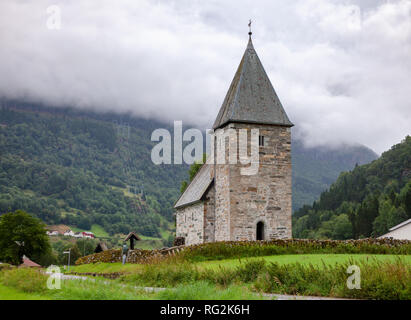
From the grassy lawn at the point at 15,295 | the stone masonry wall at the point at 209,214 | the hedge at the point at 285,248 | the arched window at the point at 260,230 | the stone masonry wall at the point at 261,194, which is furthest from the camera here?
the stone masonry wall at the point at 209,214

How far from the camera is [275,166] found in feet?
101

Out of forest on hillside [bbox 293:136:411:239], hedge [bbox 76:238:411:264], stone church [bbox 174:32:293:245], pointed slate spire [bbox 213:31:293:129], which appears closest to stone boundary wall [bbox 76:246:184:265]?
hedge [bbox 76:238:411:264]

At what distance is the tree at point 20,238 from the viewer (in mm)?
58719

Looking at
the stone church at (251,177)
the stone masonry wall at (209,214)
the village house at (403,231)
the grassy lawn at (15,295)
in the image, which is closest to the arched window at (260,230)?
the stone church at (251,177)

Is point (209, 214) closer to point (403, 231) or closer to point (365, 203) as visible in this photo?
point (403, 231)

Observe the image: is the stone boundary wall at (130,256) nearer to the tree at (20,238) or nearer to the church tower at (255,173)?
the church tower at (255,173)

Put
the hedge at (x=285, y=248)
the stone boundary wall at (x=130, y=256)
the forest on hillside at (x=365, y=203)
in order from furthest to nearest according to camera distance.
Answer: the forest on hillside at (x=365, y=203), the stone boundary wall at (x=130, y=256), the hedge at (x=285, y=248)

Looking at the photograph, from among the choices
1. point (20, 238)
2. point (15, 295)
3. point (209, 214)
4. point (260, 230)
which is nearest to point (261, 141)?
point (260, 230)

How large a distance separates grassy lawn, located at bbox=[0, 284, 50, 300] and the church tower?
18.0 meters

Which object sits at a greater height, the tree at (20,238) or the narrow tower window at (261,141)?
the narrow tower window at (261,141)

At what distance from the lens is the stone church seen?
29609 millimetres

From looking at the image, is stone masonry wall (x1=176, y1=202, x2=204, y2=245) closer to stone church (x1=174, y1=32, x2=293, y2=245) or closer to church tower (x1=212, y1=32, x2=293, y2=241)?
stone church (x1=174, y1=32, x2=293, y2=245)
